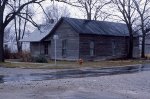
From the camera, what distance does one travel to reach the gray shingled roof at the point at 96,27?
44.5m

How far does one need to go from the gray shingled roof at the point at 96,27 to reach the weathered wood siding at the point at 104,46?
62 cm

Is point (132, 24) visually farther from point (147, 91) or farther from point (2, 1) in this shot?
point (147, 91)

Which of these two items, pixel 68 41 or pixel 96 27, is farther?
pixel 96 27

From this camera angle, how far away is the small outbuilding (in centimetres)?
4412

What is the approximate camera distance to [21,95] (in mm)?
13789

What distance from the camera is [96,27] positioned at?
47469mm

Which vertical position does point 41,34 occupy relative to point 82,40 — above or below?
above

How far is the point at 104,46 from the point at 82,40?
461 centimetres

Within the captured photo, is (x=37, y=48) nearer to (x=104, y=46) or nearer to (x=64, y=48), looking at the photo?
(x=64, y=48)

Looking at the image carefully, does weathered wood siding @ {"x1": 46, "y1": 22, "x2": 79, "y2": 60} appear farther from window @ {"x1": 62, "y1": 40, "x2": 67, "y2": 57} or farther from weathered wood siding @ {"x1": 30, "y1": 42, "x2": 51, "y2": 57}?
weathered wood siding @ {"x1": 30, "y1": 42, "x2": 51, "y2": 57}

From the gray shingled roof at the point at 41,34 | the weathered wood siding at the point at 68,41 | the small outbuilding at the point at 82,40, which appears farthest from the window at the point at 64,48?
the gray shingled roof at the point at 41,34

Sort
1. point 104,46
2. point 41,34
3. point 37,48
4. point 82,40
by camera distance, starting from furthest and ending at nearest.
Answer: point 37,48
point 41,34
point 104,46
point 82,40

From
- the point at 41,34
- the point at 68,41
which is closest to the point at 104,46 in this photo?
the point at 68,41

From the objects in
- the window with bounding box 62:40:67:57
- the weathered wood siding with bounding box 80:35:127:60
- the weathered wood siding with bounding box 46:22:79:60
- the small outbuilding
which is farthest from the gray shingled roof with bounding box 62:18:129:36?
the window with bounding box 62:40:67:57
